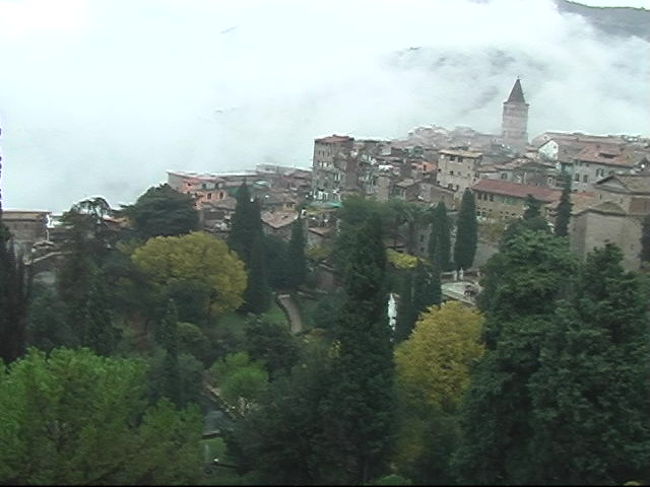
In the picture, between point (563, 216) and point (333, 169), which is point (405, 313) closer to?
point (563, 216)

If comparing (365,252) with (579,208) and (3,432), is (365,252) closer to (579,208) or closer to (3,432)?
(3,432)

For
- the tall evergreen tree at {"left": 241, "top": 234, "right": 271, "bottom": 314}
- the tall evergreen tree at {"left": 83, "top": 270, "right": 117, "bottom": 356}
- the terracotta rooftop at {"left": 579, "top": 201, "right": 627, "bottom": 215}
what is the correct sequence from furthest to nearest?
the tall evergreen tree at {"left": 241, "top": 234, "right": 271, "bottom": 314} < the terracotta rooftop at {"left": 579, "top": 201, "right": 627, "bottom": 215} < the tall evergreen tree at {"left": 83, "top": 270, "right": 117, "bottom": 356}

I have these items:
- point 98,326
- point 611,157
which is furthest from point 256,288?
point 611,157

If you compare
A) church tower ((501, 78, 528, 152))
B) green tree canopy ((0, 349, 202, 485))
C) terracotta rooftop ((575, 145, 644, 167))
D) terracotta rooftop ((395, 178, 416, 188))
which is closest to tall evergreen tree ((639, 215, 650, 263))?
terracotta rooftop ((575, 145, 644, 167))

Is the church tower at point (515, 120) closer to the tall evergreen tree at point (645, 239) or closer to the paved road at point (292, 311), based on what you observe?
the paved road at point (292, 311)

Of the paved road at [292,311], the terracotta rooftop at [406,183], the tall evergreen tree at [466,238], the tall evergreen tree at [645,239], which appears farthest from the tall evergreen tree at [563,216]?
the terracotta rooftop at [406,183]

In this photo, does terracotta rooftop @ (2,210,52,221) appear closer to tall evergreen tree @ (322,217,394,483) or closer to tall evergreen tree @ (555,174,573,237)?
tall evergreen tree @ (555,174,573,237)

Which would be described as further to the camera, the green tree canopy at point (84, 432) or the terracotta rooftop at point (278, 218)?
the terracotta rooftop at point (278, 218)
